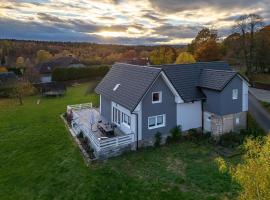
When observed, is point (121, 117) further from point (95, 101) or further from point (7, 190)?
point (95, 101)

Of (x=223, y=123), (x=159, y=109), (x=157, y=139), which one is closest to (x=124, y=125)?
(x=157, y=139)

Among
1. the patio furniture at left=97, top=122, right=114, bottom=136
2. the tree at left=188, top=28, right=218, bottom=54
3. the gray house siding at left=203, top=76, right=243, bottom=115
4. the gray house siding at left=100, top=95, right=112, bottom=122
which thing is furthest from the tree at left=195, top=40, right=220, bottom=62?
the patio furniture at left=97, top=122, right=114, bottom=136

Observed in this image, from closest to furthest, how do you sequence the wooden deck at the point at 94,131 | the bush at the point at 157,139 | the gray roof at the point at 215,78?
the wooden deck at the point at 94,131, the bush at the point at 157,139, the gray roof at the point at 215,78

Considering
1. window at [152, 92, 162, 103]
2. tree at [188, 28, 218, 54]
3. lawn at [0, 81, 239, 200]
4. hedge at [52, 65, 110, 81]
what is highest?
tree at [188, 28, 218, 54]

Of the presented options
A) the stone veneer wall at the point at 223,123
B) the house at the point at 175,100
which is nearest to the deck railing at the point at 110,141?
the house at the point at 175,100

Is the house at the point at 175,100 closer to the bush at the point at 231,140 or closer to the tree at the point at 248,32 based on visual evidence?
the bush at the point at 231,140

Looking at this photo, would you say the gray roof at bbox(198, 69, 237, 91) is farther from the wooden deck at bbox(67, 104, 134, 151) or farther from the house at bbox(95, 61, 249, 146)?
the wooden deck at bbox(67, 104, 134, 151)
